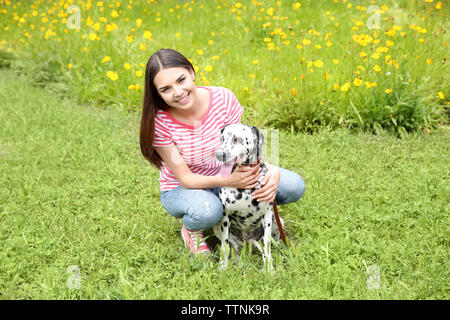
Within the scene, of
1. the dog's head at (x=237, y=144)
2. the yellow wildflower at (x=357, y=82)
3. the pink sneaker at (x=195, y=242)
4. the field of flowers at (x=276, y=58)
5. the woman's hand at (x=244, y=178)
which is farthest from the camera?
the field of flowers at (x=276, y=58)

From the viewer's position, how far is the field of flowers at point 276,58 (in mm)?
4230

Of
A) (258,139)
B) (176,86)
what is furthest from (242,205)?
(176,86)

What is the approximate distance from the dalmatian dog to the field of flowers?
190 cm

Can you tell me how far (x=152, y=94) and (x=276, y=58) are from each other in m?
2.82

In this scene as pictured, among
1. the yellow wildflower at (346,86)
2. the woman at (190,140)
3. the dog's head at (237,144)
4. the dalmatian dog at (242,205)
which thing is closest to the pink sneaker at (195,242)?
the woman at (190,140)

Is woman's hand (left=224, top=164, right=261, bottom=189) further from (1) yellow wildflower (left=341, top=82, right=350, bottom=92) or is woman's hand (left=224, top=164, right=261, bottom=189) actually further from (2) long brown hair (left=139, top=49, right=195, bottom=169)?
(1) yellow wildflower (left=341, top=82, right=350, bottom=92)

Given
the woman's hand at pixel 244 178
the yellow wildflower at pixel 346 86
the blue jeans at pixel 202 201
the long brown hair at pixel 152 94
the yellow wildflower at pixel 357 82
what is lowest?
the blue jeans at pixel 202 201

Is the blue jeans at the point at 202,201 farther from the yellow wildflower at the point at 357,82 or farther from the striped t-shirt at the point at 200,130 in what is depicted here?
the yellow wildflower at the point at 357,82

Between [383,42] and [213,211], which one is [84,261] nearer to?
[213,211]

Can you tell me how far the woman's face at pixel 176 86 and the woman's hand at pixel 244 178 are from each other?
0.46m

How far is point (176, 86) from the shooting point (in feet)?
7.31

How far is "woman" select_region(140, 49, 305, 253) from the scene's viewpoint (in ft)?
7.33

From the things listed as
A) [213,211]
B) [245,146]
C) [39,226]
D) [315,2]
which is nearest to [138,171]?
[39,226]

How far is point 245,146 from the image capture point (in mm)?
2055
